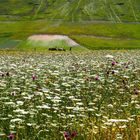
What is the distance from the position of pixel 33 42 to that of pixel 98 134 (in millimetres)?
86360

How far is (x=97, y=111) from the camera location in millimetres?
13875

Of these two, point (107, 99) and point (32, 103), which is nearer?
point (32, 103)

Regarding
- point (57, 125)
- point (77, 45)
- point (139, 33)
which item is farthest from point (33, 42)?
point (57, 125)

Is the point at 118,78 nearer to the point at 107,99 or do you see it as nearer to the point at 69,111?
the point at 107,99

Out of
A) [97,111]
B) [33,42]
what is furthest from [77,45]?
[97,111]

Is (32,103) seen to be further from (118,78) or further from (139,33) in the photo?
(139,33)

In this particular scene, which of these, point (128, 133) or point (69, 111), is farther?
point (69, 111)

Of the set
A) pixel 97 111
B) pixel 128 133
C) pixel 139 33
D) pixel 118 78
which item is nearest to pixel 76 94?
pixel 97 111

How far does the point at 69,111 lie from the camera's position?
13.5 meters

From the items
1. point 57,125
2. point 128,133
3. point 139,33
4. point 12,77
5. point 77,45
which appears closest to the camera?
point 128,133

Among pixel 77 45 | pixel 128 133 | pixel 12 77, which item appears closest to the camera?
pixel 128 133

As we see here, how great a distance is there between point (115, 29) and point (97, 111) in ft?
520

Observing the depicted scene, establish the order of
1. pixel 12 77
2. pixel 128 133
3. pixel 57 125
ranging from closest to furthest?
pixel 128 133 < pixel 57 125 < pixel 12 77

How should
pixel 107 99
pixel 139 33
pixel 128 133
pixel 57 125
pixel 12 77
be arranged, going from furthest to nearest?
pixel 139 33 → pixel 12 77 → pixel 107 99 → pixel 57 125 → pixel 128 133
